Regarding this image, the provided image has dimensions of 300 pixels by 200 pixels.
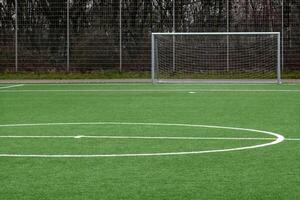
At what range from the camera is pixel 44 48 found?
29.8m

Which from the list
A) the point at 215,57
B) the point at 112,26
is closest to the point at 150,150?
the point at 215,57

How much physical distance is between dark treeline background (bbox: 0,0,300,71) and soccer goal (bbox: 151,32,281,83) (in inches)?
39.9

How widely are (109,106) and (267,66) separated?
1313 centimetres

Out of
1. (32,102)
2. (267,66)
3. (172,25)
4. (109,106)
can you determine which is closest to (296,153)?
(109,106)

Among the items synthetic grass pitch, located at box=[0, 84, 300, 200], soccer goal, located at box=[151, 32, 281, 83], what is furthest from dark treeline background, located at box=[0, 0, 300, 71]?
synthetic grass pitch, located at box=[0, 84, 300, 200]

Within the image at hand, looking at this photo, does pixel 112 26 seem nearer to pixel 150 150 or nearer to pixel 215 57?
pixel 215 57

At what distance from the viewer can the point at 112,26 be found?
3006 cm

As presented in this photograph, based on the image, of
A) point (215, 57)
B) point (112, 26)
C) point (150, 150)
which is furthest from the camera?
point (112, 26)

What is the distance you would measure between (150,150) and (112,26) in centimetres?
2223

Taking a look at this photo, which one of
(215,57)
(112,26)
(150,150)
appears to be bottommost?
(150,150)

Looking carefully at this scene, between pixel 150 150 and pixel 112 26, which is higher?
pixel 112 26

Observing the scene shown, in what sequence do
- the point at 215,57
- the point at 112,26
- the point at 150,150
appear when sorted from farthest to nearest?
the point at 112,26
the point at 215,57
the point at 150,150

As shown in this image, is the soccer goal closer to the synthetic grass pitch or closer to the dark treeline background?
the dark treeline background

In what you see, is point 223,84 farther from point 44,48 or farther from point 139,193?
point 139,193
